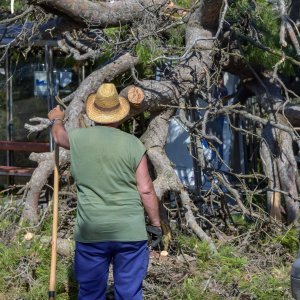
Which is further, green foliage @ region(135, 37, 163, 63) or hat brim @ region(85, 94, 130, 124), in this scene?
green foliage @ region(135, 37, 163, 63)

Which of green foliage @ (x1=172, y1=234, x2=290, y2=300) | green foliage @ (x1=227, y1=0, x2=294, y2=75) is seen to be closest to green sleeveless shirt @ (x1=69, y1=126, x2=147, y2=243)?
green foliage @ (x1=172, y1=234, x2=290, y2=300)

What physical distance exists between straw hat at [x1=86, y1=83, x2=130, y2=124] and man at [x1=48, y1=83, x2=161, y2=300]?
2 cm

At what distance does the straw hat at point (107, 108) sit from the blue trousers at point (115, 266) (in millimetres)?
918

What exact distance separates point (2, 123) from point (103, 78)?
13.6ft

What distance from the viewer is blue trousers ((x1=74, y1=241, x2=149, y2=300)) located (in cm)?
516

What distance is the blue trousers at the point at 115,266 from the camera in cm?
516

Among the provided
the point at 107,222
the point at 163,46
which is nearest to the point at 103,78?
the point at 163,46

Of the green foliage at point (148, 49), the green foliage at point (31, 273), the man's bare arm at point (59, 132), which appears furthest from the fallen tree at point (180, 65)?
the man's bare arm at point (59, 132)

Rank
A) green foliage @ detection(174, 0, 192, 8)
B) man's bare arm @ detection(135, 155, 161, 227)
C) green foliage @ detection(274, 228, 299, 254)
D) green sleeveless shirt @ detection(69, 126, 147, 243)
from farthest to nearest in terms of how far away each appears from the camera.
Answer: green foliage @ detection(174, 0, 192, 8), green foliage @ detection(274, 228, 299, 254), man's bare arm @ detection(135, 155, 161, 227), green sleeveless shirt @ detection(69, 126, 147, 243)

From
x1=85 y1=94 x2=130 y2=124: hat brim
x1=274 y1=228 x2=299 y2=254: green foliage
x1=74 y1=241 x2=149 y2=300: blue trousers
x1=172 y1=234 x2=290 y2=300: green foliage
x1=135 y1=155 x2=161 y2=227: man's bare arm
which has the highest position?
x1=85 y1=94 x2=130 y2=124: hat brim

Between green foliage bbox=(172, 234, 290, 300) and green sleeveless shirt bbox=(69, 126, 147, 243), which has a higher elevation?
green sleeveless shirt bbox=(69, 126, 147, 243)

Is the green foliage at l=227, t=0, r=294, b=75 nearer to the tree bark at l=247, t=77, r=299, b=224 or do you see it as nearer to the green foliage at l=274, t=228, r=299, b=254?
the tree bark at l=247, t=77, r=299, b=224

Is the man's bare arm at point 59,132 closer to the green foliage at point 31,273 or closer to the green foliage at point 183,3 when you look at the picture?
the green foliage at point 31,273

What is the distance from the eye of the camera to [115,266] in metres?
5.27
